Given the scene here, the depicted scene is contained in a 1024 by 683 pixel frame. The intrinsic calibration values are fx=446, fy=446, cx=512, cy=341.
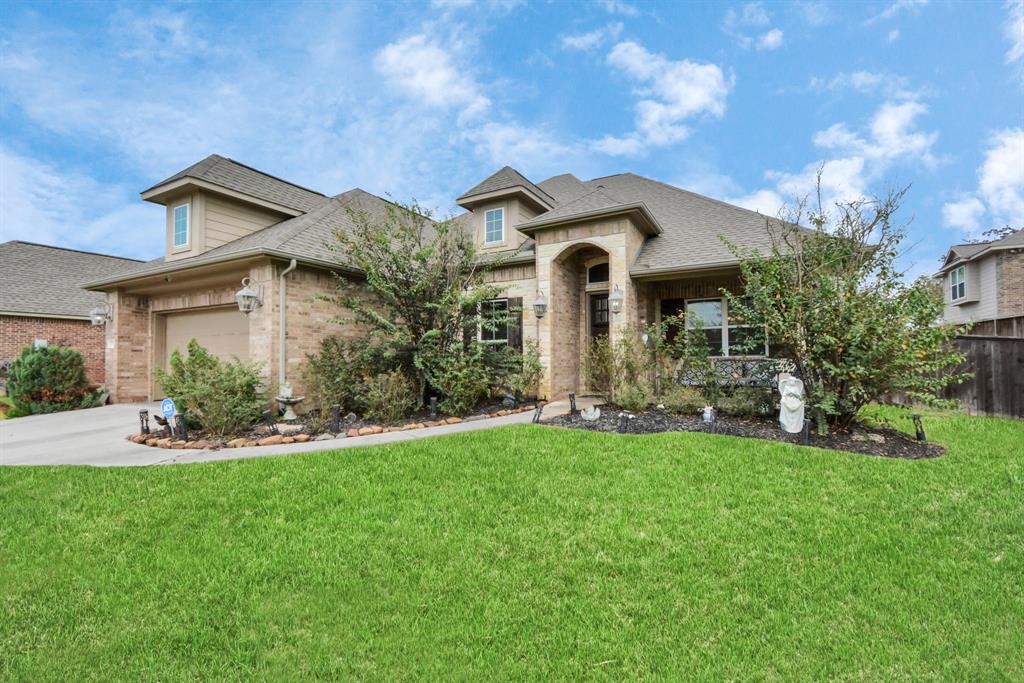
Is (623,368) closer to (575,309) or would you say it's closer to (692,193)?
(575,309)

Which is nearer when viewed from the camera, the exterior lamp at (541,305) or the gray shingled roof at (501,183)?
the exterior lamp at (541,305)

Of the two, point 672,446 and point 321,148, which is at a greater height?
point 321,148

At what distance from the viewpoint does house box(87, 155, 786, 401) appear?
9531 mm

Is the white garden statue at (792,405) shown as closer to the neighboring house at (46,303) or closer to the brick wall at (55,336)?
the brick wall at (55,336)

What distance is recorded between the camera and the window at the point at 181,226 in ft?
37.0

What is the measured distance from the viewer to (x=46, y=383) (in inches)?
448

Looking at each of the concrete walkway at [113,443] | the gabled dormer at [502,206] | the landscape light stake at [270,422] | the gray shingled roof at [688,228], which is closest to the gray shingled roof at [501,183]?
the gabled dormer at [502,206]

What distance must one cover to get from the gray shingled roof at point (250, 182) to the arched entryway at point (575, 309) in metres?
7.83

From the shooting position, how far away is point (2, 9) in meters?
8.20

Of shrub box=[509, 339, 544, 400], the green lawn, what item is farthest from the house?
the green lawn

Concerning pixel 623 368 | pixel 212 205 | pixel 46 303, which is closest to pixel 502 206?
pixel 623 368

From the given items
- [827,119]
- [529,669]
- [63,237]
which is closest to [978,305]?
[827,119]

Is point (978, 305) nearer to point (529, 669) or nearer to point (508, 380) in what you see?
Answer: point (508, 380)

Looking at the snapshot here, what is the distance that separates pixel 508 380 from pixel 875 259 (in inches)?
256
